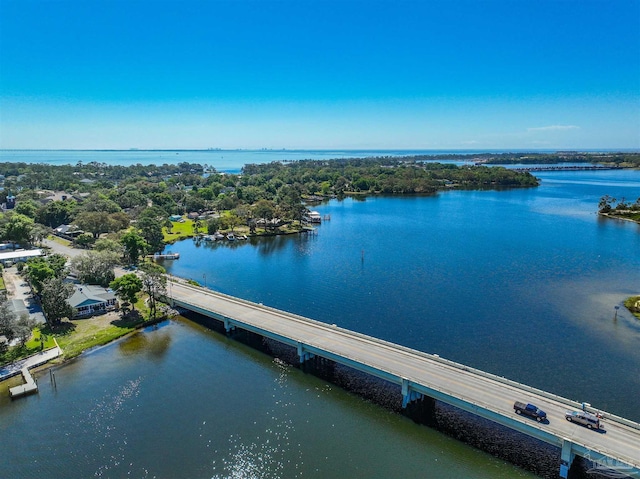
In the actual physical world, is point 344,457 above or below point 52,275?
below

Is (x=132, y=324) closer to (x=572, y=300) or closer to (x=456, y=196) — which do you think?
(x=572, y=300)

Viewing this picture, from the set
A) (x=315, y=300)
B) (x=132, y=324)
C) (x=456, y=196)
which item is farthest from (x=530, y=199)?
(x=132, y=324)

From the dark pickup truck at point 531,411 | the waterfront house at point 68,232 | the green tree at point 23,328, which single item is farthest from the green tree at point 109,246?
the dark pickup truck at point 531,411

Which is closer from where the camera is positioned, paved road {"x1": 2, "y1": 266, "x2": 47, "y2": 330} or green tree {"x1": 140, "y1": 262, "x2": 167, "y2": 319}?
paved road {"x1": 2, "y1": 266, "x2": 47, "y2": 330}

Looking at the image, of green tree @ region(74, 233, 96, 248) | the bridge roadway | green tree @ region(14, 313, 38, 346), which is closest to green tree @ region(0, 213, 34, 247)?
green tree @ region(74, 233, 96, 248)

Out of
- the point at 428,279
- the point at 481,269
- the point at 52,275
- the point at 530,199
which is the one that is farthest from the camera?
the point at 530,199

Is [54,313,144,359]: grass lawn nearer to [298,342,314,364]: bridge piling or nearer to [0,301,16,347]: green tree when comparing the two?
[0,301,16,347]: green tree

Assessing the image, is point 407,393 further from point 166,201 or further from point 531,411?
point 166,201
